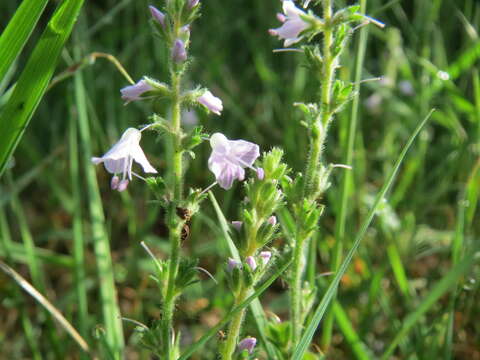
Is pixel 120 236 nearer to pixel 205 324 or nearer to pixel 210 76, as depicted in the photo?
pixel 205 324

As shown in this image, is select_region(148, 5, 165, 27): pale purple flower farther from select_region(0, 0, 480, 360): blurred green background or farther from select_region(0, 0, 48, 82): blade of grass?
select_region(0, 0, 480, 360): blurred green background

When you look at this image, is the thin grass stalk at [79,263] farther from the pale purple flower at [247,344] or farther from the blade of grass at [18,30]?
the blade of grass at [18,30]

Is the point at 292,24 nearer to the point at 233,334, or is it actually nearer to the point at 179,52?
the point at 179,52

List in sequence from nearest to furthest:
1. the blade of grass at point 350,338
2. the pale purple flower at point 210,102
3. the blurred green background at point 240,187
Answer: the pale purple flower at point 210,102, the blade of grass at point 350,338, the blurred green background at point 240,187

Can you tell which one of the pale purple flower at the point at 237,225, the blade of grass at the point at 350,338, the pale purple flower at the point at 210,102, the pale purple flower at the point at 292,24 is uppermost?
the pale purple flower at the point at 292,24

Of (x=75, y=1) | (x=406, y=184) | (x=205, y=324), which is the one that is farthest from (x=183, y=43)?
(x=406, y=184)

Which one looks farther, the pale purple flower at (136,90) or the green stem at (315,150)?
the green stem at (315,150)

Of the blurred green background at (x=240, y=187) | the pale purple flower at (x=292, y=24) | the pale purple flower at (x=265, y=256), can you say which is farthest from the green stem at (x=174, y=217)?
the blurred green background at (x=240, y=187)
